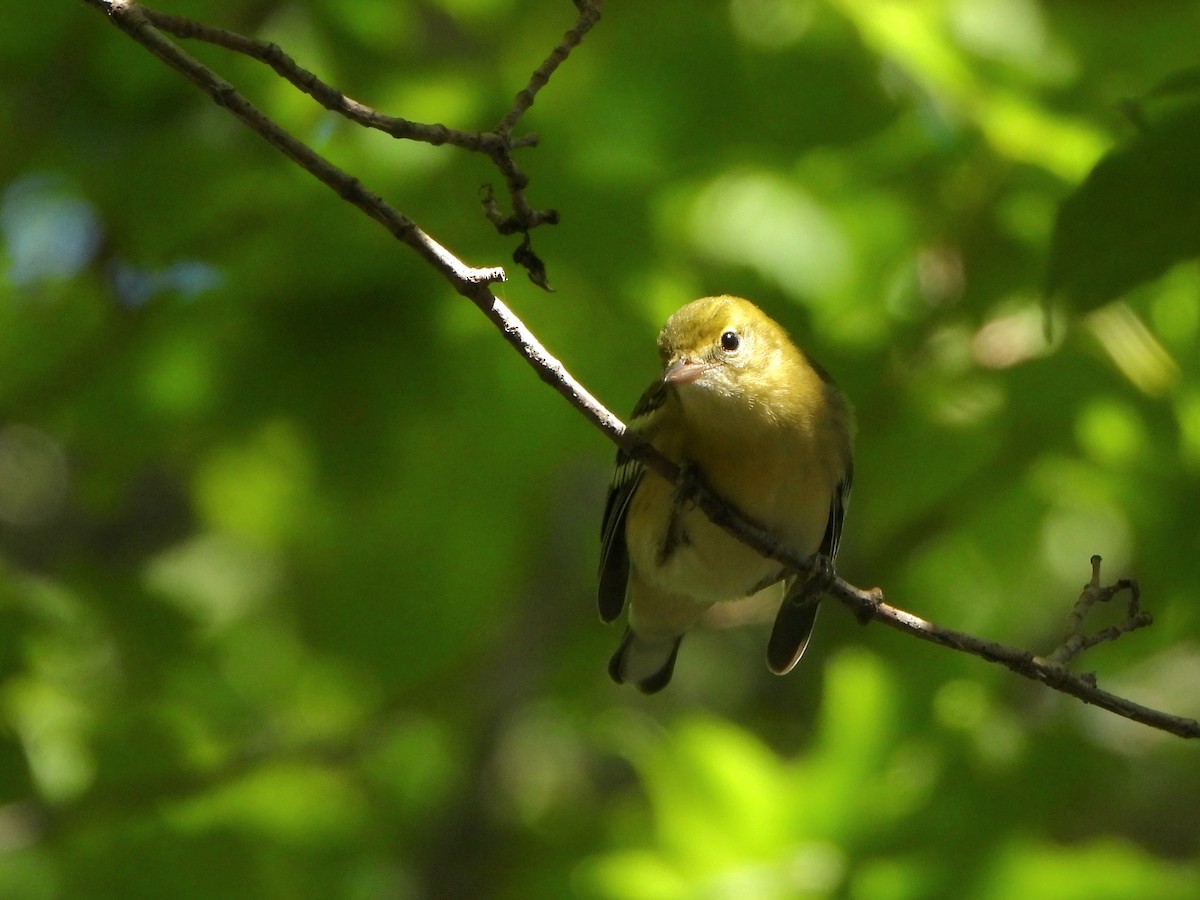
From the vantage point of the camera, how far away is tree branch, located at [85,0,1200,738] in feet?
8.27

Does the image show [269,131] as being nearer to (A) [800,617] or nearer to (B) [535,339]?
(B) [535,339]

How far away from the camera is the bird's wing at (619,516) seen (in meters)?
4.73

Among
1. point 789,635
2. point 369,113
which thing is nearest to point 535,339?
point 369,113

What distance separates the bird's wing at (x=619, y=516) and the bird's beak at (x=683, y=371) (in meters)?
0.10

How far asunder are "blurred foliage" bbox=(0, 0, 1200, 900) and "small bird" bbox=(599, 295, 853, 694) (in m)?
0.17

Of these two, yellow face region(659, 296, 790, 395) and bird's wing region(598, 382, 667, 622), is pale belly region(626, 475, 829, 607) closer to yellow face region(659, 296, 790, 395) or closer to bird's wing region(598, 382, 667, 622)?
bird's wing region(598, 382, 667, 622)

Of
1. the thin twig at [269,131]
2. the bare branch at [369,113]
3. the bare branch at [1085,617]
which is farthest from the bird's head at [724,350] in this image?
the thin twig at [269,131]

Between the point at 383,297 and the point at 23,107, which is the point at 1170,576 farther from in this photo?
the point at 23,107

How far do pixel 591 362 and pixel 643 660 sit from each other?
158 centimetres

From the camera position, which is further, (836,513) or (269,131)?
(836,513)

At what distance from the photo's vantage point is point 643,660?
5.79 metres

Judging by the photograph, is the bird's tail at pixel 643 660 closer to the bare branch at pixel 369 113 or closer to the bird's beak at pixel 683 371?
the bird's beak at pixel 683 371

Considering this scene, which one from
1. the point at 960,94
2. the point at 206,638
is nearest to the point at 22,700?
the point at 206,638

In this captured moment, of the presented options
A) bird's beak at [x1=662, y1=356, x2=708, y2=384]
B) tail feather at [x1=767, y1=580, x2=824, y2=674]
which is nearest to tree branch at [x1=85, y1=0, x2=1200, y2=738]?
bird's beak at [x1=662, y1=356, x2=708, y2=384]
